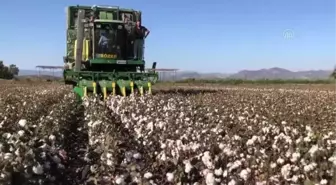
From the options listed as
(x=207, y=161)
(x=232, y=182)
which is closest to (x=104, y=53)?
(x=207, y=161)

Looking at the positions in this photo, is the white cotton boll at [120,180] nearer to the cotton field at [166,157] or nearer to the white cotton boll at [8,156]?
the cotton field at [166,157]

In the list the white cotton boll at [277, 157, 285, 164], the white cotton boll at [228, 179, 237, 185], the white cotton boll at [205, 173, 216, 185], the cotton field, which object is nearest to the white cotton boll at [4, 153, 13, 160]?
the cotton field

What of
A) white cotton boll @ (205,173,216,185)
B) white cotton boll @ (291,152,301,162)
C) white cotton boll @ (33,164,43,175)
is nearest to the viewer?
white cotton boll @ (205,173,216,185)

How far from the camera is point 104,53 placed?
838 inches

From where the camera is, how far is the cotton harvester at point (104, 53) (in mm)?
19641

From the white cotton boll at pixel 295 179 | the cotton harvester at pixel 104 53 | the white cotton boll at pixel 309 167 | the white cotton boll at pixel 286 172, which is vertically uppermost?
the cotton harvester at pixel 104 53

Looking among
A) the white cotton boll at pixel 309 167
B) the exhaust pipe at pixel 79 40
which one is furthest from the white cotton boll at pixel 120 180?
the exhaust pipe at pixel 79 40

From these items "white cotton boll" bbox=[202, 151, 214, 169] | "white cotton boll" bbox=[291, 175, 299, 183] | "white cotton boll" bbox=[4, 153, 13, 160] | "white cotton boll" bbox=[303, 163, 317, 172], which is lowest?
"white cotton boll" bbox=[291, 175, 299, 183]

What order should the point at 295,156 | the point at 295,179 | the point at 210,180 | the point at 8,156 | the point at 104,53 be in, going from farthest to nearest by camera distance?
the point at 104,53 < the point at 295,156 < the point at 295,179 < the point at 8,156 < the point at 210,180

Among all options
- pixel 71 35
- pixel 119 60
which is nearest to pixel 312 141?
pixel 119 60

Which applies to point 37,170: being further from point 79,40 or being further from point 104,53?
point 104,53

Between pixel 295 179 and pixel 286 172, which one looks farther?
pixel 286 172

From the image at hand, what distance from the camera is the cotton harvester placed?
1964 cm

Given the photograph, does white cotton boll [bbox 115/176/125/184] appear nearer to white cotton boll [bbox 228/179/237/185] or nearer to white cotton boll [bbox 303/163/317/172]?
white cotton boll [bbox 228/179/237/185]
